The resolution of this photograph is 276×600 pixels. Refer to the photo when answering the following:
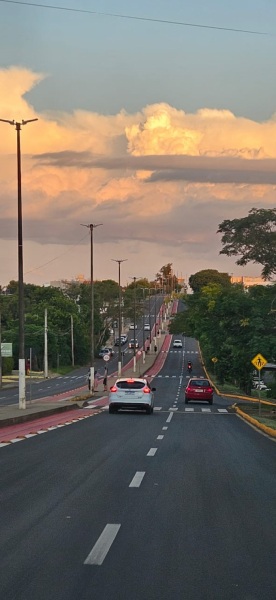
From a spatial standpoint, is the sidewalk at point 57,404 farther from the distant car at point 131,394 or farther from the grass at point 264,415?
the grass at point 264,415

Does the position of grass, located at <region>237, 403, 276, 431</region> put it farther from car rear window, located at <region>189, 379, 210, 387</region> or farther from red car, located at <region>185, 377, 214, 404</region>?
car rear window, located at <region>189, 379, 210, 387</region>

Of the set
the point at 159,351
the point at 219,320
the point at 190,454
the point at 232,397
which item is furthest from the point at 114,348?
the point at 190,454

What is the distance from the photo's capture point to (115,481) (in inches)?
539

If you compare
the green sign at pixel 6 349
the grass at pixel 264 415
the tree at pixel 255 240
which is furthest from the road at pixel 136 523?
the green sign at pixel 6 349

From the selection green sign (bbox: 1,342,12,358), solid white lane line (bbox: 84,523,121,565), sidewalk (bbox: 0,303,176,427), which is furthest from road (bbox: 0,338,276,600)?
green sign (bbox: 1,342,12,358)

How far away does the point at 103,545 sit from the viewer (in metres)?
8.69

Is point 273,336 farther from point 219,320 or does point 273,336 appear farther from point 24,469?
point 24,469

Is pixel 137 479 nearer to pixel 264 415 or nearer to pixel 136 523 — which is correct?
pixel 136 523

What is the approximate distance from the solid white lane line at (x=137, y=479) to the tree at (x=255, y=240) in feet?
157

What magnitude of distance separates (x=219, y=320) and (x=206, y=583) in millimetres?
49375

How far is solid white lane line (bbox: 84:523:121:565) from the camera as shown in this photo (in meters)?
8.04

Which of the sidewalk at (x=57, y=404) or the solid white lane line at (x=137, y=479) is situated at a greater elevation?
the sidewalk at (x=57, y=404)

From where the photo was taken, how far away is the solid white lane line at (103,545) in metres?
8.04

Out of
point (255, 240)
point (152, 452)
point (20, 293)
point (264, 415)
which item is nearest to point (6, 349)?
point (255, 240)
